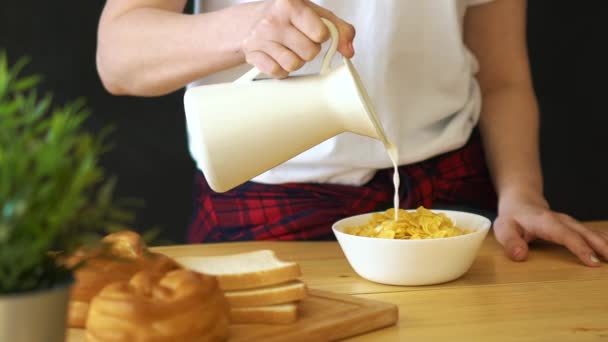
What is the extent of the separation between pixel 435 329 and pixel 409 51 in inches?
31.9

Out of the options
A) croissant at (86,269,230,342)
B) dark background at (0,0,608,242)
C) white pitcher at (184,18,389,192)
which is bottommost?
dark background at (0,0,608,242)

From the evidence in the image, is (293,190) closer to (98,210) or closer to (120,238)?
(120,238)

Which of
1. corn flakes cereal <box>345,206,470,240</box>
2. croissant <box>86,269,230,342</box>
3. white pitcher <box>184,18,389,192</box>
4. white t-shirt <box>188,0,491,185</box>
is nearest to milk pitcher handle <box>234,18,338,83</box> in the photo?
white pitcher <box>184,18,389,192</box>

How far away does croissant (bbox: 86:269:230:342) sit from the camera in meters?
0.73

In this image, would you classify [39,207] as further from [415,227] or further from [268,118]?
[415,227]

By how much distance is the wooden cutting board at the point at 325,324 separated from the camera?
85 cm

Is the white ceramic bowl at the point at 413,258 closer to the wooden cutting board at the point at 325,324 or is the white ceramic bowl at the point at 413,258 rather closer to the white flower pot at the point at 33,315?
the wooden cutting board at the point at 325,324

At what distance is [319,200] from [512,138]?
16.9 inches

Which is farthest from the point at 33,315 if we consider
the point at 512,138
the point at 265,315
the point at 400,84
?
the point at 512,138

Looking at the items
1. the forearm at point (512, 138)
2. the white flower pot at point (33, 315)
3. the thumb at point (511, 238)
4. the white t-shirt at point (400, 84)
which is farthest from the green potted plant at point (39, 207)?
the forearm at point (512, 138)

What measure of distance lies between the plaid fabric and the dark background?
665 mm

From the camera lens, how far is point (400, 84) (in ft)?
5.26

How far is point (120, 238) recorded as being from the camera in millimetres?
996

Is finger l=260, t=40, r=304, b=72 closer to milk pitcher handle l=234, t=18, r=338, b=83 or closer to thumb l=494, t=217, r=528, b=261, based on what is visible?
milk pitcher handle l=234, t=18, r=338, b=83
